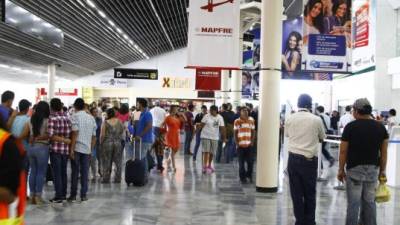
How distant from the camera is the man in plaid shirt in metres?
7.06

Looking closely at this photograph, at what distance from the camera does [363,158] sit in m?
5.06

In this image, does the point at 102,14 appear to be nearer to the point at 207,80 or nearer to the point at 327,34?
the point at 207,80

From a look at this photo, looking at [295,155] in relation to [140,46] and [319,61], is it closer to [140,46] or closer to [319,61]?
[319,61]

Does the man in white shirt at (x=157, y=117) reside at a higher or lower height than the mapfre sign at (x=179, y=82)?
lower

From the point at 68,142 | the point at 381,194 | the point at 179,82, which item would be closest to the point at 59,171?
the point at 68,142

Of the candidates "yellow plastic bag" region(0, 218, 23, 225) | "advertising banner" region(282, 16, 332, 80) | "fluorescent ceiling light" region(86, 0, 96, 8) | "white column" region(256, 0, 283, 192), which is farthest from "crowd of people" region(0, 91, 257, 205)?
"fluorescent ceiling light" region(86, 0, 96, 8)

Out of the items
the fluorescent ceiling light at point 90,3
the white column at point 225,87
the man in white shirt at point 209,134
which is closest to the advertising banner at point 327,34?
the man in white shirt at point 209,134

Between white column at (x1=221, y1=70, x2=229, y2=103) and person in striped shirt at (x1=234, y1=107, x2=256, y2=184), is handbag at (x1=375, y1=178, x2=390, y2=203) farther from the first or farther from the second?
white column at (x1=221, y1=70, x2=229, y2=103)

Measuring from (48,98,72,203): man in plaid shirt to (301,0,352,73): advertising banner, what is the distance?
5056mm

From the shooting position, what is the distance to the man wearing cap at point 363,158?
5.05 meters

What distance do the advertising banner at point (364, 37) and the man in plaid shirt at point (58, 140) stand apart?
20.1 feet

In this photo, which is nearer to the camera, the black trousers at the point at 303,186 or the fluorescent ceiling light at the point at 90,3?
the black trousers at the point at 303,186

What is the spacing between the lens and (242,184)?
9688mm

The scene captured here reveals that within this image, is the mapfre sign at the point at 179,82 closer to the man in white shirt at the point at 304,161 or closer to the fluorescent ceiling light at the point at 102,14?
the fluorescent ceiling light at the point at 102,14
